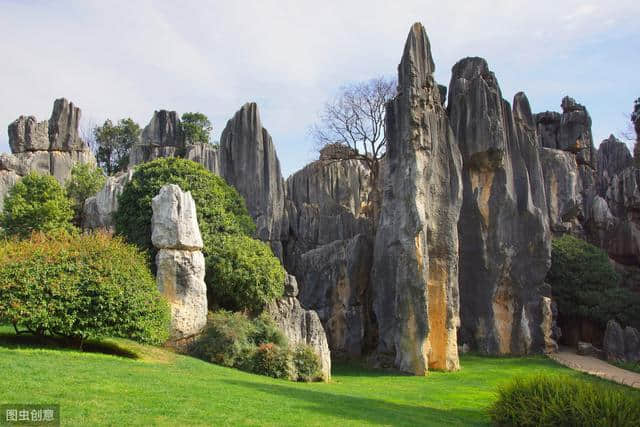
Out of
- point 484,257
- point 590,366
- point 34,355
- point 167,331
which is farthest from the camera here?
point 484,257

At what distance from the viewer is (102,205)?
28.8m

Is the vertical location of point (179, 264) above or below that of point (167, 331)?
above

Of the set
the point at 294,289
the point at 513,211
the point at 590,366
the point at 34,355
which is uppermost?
the point at 513,211

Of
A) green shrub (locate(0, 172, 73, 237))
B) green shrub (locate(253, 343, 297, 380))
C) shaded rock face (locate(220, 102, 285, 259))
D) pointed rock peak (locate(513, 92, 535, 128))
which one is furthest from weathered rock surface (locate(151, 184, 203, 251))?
pointed rock peak (locate(513, 92, 535, 128))

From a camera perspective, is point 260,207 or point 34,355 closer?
point 34,355

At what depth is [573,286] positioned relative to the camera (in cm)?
2953

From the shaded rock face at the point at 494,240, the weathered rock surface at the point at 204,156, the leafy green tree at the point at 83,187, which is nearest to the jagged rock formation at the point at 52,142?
the leafy green tree at the point at 83,187

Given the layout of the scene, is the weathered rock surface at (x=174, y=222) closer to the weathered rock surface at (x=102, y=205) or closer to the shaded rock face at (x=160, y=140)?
the weathered rock surface at (x=102, y=205)

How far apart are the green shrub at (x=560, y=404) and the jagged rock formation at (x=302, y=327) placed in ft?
20.6

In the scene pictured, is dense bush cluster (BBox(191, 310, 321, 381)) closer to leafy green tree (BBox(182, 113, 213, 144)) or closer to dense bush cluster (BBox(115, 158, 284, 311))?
dense bush cluster (BBox(115, 158, 284, 311))

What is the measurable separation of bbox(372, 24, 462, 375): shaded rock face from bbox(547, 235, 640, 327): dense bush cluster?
921cm

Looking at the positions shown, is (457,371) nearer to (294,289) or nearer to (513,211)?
(294,289)

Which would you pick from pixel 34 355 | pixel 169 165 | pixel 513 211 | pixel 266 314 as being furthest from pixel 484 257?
pixel 34 355

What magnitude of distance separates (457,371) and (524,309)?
680cm
